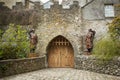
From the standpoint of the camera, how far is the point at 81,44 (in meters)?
15.3

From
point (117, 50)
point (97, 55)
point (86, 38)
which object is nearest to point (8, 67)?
point (97, 55)

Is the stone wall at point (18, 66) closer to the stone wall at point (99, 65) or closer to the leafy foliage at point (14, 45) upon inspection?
the leafy foliage at point (14, 45)

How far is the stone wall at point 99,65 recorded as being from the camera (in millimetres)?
10188

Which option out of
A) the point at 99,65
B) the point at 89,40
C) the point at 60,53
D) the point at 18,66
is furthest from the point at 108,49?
the point at 60,53

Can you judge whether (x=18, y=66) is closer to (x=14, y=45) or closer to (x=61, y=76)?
(x=14, y=45)

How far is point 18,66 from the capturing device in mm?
10883

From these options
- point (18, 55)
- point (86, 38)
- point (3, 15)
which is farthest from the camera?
point (3, 15)

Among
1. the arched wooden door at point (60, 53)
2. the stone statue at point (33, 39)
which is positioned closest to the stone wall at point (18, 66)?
the stone statue at point (33, 39)

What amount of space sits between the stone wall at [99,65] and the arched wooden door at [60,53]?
179 centimetres

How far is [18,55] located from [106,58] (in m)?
5.66

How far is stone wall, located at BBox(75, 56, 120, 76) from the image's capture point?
33.4 feet

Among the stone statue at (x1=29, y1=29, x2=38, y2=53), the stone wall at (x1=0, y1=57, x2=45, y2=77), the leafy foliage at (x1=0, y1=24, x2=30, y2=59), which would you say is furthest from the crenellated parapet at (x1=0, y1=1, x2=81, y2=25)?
the stone wall at (x1=0, y1=57, x2=45, y2=77)

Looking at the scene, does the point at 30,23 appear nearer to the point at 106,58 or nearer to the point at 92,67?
the point at 92,67

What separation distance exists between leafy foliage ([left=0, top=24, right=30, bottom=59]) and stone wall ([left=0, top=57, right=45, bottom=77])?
0.86 m
